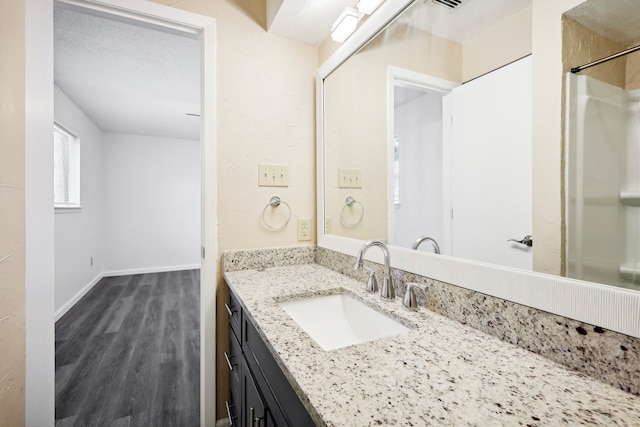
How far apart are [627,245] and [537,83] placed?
396mm

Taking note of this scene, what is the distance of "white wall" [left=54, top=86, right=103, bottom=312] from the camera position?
3.15 metres

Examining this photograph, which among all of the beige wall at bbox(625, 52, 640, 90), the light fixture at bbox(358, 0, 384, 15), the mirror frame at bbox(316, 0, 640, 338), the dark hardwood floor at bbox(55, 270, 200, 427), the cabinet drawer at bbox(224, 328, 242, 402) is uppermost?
the light fixture at bbox(358, 0, 384, 15)

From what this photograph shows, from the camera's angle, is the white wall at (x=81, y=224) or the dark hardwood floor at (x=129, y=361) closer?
the dark hardwood floor at (x=129, y=361)

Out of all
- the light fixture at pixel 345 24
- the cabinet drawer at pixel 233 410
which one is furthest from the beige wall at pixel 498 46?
the cabinet drawer at pixel 233 410

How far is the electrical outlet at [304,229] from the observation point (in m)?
1.65

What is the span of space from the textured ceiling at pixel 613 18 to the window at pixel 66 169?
13.8ft

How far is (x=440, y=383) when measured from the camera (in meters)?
0.55

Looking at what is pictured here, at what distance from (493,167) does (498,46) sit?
32 centimetres

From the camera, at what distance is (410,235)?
1.08m

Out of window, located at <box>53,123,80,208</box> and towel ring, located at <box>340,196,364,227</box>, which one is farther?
window, located at <box>53,123,80,208</box>

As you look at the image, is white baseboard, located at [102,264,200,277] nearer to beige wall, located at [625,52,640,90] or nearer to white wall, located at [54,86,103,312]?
white wall, located at [54,86,103,312]

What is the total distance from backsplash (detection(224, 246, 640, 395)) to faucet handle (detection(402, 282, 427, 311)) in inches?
1.4

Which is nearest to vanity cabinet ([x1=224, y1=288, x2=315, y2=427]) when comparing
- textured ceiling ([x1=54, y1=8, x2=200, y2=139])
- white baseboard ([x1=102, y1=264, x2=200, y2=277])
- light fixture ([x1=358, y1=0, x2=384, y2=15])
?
light fixture ([x1=358, y1=0, x2=384, y2=15])

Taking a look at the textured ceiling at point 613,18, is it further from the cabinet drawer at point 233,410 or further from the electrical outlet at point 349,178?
the cabinet drawer at point 233,410
